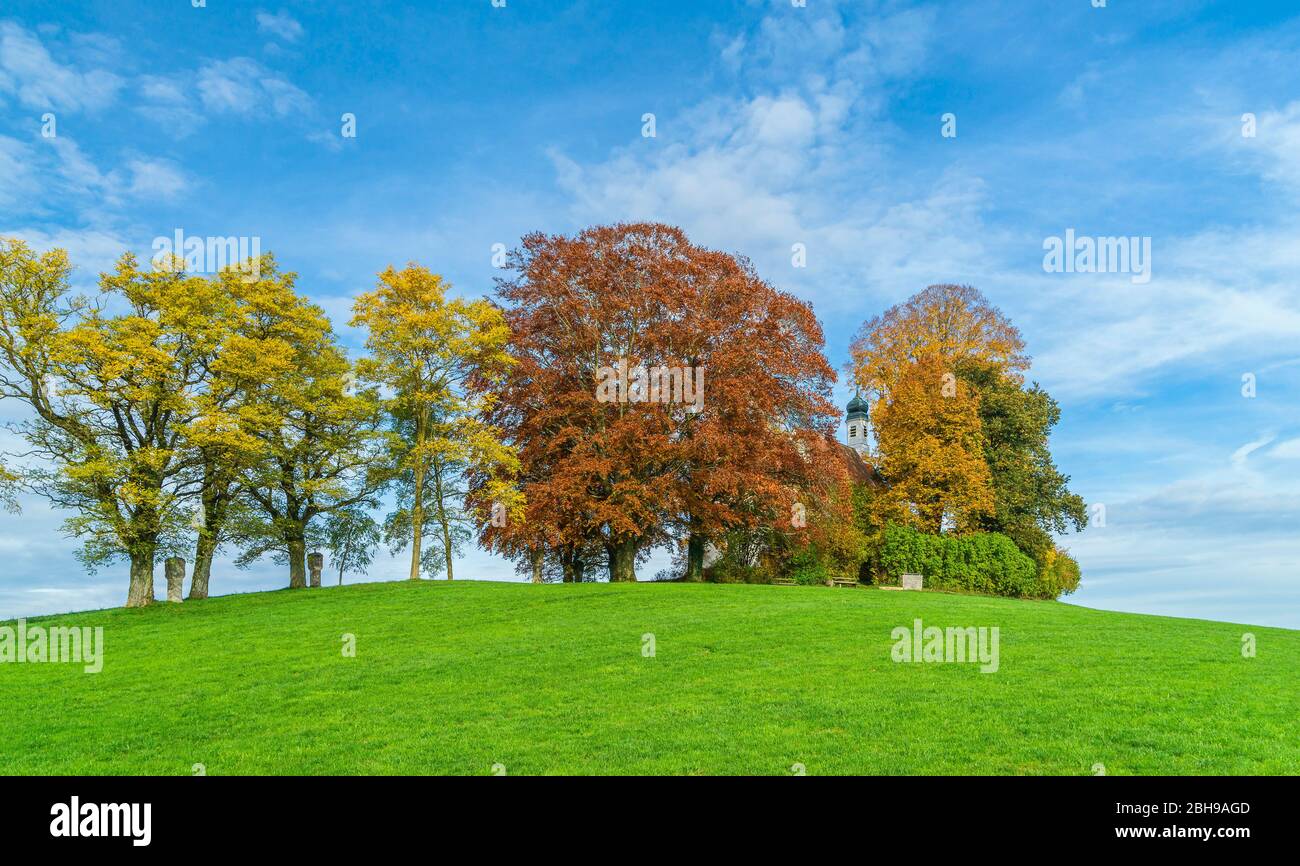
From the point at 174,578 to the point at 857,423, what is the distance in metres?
42.6

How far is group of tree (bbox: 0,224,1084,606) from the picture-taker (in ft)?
95.5

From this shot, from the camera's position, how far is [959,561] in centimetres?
3900

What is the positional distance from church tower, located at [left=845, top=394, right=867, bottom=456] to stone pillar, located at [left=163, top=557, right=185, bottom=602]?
41140 mm

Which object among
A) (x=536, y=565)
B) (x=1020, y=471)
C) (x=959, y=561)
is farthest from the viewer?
(x=1020, y=471)

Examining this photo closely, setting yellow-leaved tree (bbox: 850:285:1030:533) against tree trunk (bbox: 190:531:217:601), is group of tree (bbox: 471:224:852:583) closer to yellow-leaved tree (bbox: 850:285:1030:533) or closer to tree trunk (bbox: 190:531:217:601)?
yellow-leaved tree (bbox: 850:285:1030:533)

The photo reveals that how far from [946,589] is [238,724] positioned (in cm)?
3283

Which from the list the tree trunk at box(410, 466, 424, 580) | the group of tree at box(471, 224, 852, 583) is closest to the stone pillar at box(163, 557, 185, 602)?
the tree trunk at box(410, 466, 424, 580)

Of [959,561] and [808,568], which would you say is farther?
[959,561]

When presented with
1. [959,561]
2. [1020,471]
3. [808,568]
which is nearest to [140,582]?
[808,568]

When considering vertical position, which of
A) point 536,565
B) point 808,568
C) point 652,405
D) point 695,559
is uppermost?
point 652,405

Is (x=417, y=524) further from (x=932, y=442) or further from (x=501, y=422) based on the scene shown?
(x=932, y=442)

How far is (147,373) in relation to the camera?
28844mm

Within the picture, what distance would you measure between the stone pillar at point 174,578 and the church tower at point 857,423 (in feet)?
135
